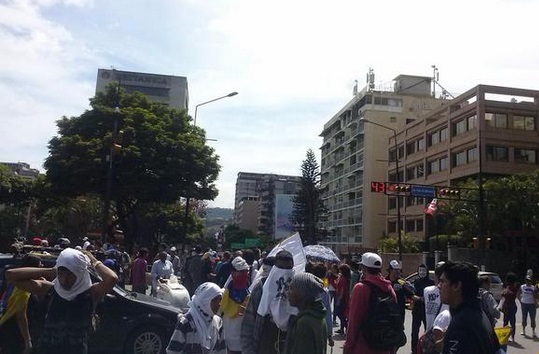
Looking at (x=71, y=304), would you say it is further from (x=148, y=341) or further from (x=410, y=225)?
(x=410, y=225)

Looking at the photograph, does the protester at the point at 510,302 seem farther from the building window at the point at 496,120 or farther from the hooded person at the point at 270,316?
the building window at the point at 496,120

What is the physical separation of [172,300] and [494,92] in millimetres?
42541

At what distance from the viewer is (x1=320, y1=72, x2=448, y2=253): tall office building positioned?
6994 cm

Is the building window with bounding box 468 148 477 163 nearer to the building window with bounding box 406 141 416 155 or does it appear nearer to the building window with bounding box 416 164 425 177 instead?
the building window with bounding box 416 164 425 177

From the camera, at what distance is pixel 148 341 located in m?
8.94

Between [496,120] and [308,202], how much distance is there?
32.0 meters

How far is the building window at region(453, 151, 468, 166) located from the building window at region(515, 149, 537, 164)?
423 centimetres

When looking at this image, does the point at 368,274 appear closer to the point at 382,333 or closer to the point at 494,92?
the point at 382,333

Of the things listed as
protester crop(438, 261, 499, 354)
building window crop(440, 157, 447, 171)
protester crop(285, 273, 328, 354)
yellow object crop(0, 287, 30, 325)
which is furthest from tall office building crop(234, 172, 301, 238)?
protester crop(438, 261, 499, 354)

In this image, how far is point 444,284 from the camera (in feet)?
12.4

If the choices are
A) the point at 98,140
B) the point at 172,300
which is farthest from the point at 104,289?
the point at 98,140

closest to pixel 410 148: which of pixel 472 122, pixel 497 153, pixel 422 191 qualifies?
pixel 472 122

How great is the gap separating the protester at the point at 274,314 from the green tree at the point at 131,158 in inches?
1008

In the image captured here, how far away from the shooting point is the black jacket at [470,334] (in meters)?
3.38
